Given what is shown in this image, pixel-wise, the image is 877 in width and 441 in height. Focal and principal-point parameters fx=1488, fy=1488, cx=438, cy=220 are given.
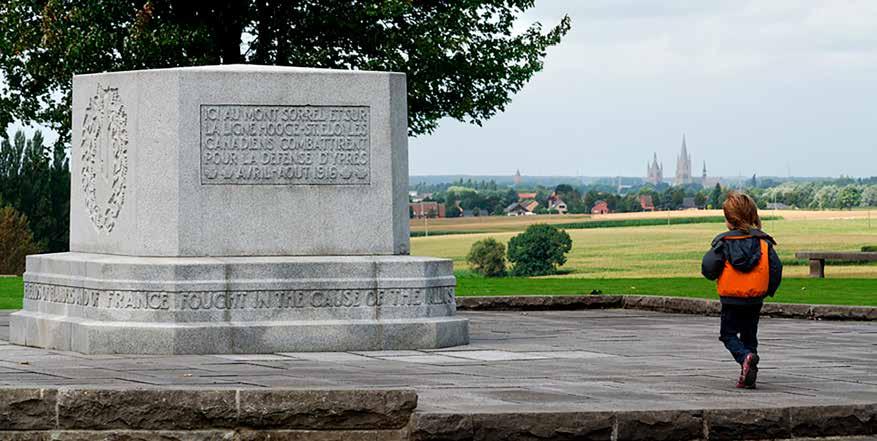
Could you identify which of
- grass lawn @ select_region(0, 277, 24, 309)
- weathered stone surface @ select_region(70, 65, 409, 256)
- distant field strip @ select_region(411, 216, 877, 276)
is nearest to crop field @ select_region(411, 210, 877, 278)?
distant field strip @ select_region(411, 216, 877, 276)

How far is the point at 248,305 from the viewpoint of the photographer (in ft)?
42.3

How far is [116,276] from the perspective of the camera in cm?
1288

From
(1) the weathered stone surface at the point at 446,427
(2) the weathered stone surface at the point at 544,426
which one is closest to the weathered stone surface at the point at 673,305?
(2) the weathered stone surface at the point at 544,426

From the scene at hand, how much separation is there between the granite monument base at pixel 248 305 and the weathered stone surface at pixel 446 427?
4.60 meters

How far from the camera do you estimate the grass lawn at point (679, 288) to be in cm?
2177

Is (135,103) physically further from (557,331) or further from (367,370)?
(557,331)

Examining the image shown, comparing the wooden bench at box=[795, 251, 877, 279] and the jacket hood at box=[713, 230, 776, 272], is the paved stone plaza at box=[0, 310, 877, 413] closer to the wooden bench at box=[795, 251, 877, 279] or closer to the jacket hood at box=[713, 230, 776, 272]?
the jacket hood at box=[713, 230, 776, 272]

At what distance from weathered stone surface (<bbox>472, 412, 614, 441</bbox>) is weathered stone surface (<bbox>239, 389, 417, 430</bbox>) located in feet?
1.95

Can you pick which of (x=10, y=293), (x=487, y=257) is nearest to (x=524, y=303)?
(x=10, y=293)

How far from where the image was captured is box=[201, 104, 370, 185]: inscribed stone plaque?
1333 centimetres

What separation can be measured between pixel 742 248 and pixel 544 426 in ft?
8.47

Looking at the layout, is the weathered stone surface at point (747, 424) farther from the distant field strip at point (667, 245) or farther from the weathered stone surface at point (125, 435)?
the distant field strip at point (667, 245)

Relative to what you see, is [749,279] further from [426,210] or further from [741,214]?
[426,210]

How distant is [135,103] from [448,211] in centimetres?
4740
